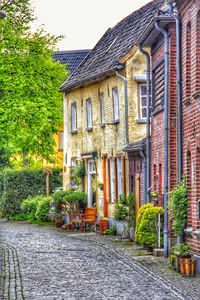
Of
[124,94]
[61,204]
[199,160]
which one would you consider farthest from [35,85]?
[199,160]

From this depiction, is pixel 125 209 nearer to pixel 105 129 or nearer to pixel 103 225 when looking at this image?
pixel 103 225

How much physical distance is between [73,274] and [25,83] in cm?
3096

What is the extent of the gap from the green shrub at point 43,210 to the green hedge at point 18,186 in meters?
4.33

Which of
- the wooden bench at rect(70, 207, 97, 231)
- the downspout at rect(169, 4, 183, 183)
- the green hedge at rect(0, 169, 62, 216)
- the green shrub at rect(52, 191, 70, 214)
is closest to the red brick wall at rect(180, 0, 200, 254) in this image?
the downspout at rect(169, 4, 183, 183)

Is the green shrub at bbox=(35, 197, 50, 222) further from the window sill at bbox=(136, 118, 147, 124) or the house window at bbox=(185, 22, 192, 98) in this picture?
the house window at bbox=(185, 22, 192, 98)

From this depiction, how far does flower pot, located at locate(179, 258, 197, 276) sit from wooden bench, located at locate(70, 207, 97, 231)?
17.8 m

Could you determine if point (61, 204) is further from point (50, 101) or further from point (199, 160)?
point (199, 160)

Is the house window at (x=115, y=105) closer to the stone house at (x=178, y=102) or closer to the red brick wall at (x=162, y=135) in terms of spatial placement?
the red brick wall at (x=162, y=135)

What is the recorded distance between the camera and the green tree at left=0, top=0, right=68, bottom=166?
5012 centimetres

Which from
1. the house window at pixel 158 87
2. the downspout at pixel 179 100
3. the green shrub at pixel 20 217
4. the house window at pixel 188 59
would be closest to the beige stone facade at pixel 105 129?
the green shrub at pixel 20 217

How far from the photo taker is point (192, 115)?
69.3ft

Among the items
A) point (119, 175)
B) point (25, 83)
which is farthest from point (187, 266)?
point (25, 83)

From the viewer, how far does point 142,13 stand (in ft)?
128

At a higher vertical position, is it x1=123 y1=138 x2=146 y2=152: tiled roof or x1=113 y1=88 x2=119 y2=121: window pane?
x1=113 y1=88 x2=119 y2=121: window pane
